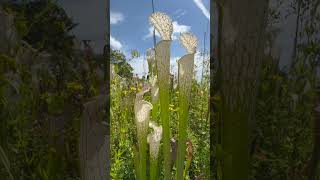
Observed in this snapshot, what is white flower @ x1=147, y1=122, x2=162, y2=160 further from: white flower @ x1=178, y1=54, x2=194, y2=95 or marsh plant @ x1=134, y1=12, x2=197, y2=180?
white flower @ x1=178, y1=54, x2=194, y2=95

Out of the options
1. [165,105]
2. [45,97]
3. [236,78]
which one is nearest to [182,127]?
[165,105]

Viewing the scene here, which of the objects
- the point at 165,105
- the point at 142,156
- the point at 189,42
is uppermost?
the point at 189,42

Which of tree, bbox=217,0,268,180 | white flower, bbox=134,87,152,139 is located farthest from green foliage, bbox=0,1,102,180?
tree, bbox=217,0,268,180

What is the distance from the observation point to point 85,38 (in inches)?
38.7

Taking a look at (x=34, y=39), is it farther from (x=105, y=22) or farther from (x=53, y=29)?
(x=105, y=22)

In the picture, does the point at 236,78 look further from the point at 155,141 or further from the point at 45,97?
the point at 45,97

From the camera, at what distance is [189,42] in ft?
3.10

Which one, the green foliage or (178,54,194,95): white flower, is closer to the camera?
(178,54,194,95): white flower

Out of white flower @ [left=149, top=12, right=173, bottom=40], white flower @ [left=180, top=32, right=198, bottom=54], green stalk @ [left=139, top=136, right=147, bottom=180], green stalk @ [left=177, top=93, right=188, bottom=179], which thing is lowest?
green stalk @ [left=139, top=136, right=147, bottom=180]

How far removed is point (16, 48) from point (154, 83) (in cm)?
33

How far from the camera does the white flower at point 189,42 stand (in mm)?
940

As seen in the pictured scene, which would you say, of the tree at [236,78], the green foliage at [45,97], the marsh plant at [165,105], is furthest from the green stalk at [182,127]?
the green foliage at [45,97]

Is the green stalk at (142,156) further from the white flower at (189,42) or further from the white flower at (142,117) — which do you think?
the white flower at (189,42)

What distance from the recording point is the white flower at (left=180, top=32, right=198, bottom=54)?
940mm
